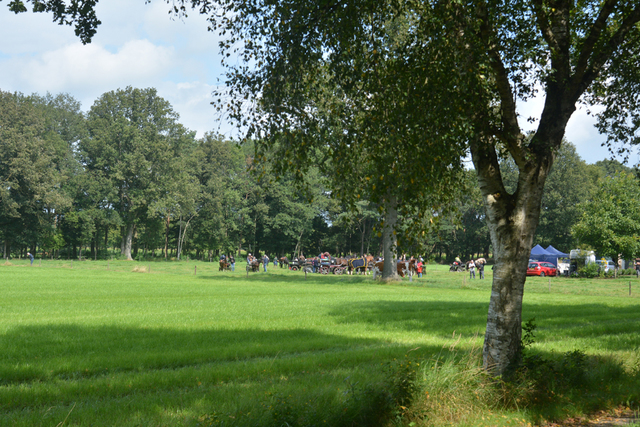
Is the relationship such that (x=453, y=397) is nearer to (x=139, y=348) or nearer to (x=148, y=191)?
(x=139, y=348)

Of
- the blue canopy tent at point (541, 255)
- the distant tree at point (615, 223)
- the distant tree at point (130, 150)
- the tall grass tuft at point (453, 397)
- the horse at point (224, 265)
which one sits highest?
the distant tree at point (130, 150)

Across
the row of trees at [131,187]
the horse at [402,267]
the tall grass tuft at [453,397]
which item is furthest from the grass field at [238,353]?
the row of trees at [131,187]

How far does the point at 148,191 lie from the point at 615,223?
52.1m


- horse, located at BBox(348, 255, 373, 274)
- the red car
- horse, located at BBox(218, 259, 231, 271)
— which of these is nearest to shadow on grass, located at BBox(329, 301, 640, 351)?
horse, located at BBox(348, 255, 373, 274)

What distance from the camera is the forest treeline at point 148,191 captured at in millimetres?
60188

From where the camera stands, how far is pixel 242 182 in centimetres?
7769

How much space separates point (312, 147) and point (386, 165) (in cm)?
107

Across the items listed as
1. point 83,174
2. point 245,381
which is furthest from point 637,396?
point 83,174

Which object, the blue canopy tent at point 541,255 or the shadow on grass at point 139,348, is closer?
the shadow on grass at point 139,348


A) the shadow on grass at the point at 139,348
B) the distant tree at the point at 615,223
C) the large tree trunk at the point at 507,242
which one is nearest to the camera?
the large tree trunk at the point at 507,242

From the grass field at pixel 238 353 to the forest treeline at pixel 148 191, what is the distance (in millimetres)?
38735

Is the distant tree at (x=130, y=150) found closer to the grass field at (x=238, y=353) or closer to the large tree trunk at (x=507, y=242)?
the grass field at (x=238, y=353)

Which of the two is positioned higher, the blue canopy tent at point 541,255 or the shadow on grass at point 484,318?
the blue canopy tent at point 541,255

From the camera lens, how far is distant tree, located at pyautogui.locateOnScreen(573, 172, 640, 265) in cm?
4460
